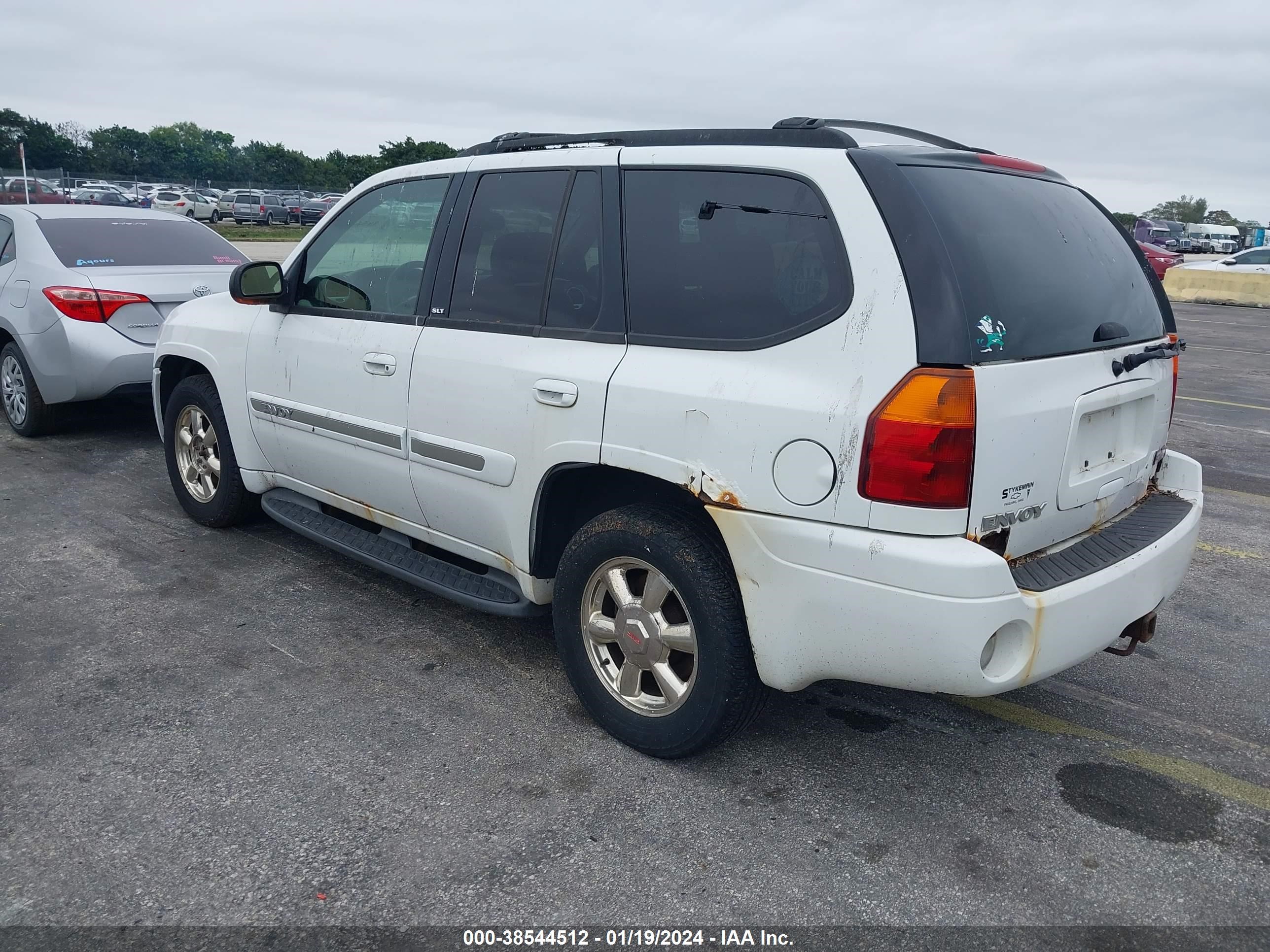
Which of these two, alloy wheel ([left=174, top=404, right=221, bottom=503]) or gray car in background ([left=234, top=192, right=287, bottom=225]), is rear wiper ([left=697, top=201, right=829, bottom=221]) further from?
gray car in background ([left=234, top=192, right=287, bottom=225])

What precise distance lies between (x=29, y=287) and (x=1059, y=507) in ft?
22.0

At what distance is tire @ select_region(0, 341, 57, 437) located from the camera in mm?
6926

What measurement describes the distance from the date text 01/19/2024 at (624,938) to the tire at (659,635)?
0.65 meters

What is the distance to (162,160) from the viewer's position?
301 feet

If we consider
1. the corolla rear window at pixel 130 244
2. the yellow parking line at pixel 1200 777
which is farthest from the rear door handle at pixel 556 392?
the corolla rear window at pixel 130 244

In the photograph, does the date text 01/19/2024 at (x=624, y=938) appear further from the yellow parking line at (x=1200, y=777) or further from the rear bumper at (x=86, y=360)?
the rear bumper at (x=86, y=360)

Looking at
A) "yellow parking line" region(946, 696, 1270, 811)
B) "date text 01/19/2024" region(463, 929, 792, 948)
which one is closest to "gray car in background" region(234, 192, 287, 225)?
"yellow parking line" region(946, 696, 1270, 811)

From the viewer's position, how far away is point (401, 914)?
98.1 inches

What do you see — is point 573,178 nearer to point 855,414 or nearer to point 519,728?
point 855,414

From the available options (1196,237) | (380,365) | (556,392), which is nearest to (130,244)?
(380,365)

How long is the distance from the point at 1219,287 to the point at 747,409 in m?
26.4

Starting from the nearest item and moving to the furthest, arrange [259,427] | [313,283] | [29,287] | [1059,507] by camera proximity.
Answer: [1059,507]
[313,283]
[259,427]
[29,287]

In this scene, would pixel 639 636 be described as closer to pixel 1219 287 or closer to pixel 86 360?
pixel 86 360

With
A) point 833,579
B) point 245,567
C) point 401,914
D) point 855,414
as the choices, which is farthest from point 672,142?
point 245,567
